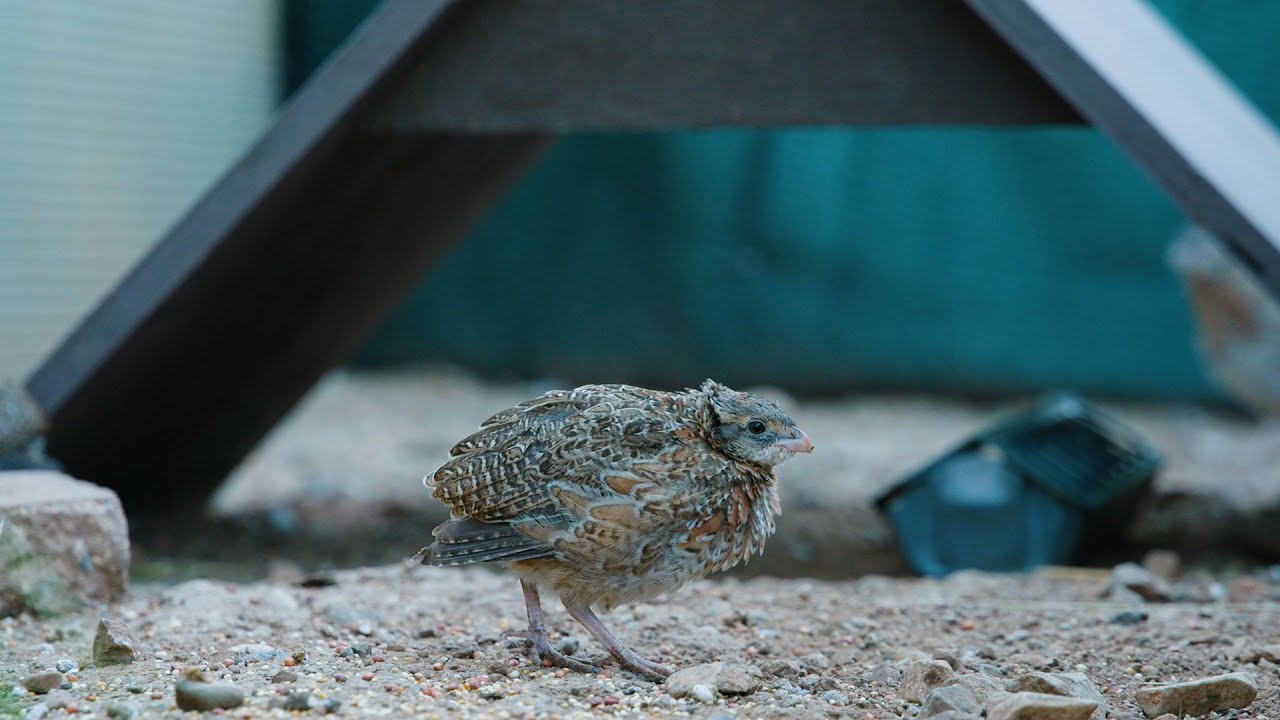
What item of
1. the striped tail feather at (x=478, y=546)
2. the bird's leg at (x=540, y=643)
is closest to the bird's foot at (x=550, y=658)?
the bird's leg at (x=540, y=643)

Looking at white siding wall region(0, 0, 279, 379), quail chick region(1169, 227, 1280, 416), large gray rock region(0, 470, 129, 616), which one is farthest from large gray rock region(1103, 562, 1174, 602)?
white siding wall region(0, 0, 279, 379)

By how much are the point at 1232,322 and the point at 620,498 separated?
5578mm

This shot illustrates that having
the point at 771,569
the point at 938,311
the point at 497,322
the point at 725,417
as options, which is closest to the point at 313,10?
the point at 497,322

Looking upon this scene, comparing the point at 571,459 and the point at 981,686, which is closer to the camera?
the point at 981,686

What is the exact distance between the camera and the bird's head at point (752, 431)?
3.12 m

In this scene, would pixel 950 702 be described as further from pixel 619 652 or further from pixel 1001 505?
pixel 1001 505

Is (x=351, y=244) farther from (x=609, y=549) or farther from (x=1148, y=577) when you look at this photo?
(x=1148, y=577)

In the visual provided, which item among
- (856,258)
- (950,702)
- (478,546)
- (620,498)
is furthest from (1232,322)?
(478,546)

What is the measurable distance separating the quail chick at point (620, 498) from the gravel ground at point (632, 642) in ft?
0.75

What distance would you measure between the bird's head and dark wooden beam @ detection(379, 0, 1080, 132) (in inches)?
65.7

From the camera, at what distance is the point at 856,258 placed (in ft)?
31.4

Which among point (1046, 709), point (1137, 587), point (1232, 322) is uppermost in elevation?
point (1232, 322)

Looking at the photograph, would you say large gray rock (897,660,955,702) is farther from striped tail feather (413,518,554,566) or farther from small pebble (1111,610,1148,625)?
small pebble (1111,610,1148,625)

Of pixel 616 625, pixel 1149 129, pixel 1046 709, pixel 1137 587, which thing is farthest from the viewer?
pixel 1137 587
